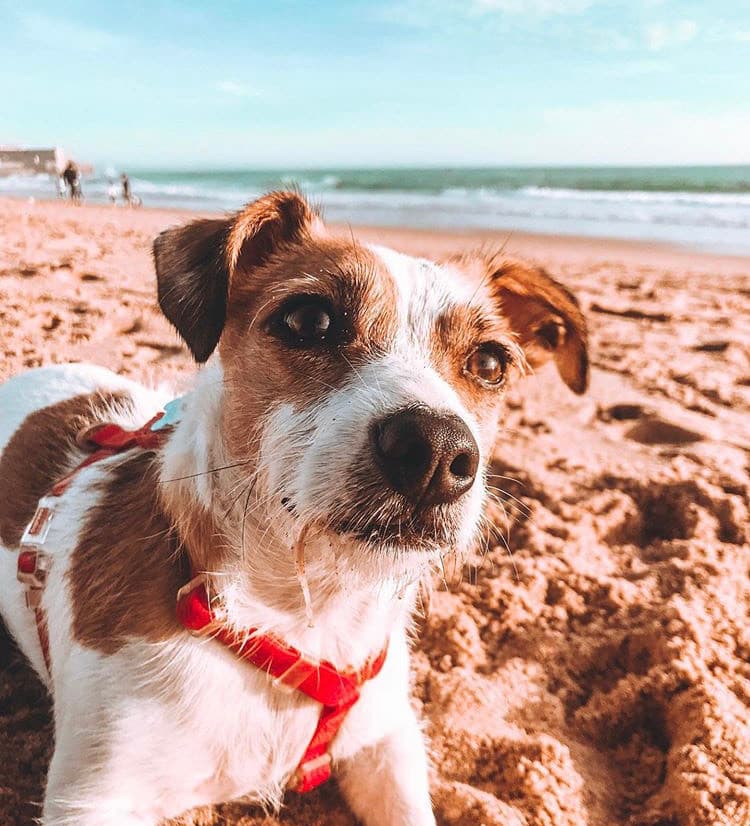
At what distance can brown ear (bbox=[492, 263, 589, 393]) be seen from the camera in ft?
7.95

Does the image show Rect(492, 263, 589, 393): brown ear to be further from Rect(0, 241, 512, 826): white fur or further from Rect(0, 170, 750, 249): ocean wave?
Rect(0, 170, 750, 249): ocean wave

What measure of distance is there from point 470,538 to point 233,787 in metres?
0.88

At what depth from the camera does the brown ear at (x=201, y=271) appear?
188 centimetres

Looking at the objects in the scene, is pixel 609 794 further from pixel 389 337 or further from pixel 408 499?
pixel 389 337

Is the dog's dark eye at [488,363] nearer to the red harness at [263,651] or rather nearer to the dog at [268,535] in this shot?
the dog at [268,535]

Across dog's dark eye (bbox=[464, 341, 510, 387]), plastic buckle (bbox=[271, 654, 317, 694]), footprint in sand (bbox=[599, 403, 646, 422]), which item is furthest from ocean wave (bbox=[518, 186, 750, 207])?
plastic buckle (bbox=[271, 654, 317, 694])

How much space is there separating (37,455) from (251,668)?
1.18 m

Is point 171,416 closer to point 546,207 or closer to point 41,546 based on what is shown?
point 41,546

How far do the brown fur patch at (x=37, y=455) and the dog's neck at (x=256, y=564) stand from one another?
0.71 metres

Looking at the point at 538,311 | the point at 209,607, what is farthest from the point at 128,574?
the point at 538,311

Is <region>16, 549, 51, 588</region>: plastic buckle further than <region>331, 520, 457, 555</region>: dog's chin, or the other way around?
<region>16, 549, 51, 588</region>: plastic buckle

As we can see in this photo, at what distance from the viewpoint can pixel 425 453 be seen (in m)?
1.46

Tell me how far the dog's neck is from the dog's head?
63 millimetres

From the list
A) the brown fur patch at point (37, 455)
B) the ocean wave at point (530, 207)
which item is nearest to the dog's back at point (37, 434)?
the brown fur patch at point (37, 455)
